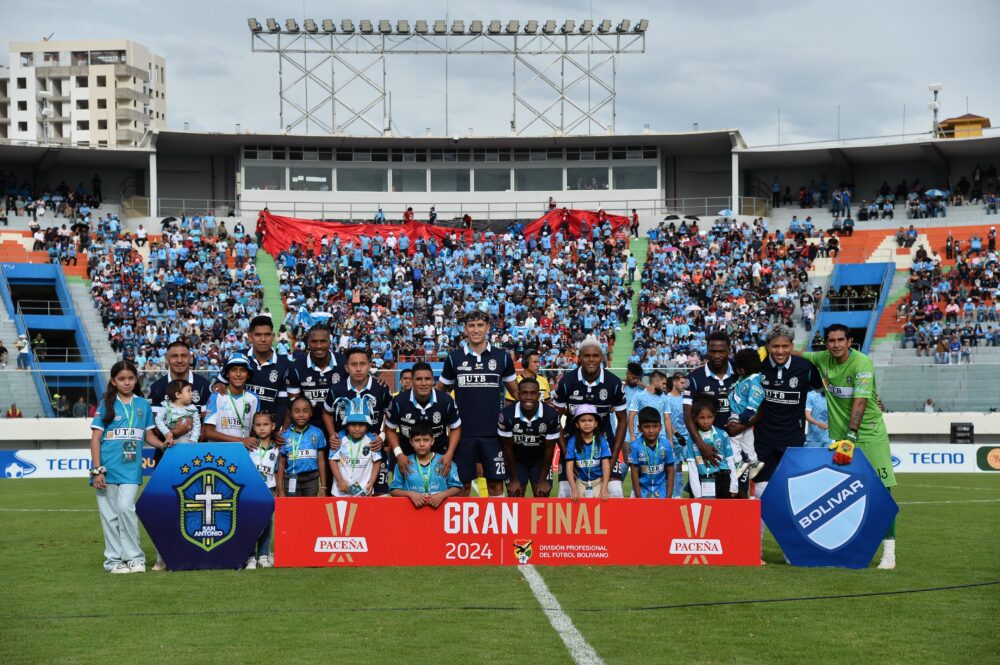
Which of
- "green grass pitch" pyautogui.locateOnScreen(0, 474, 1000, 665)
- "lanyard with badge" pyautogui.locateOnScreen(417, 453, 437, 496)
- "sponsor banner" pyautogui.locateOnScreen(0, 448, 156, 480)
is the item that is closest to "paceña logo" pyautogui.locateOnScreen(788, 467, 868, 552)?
"green grass pitch" pyautogui.locateOnScreen(0, 474, 1000, 665)

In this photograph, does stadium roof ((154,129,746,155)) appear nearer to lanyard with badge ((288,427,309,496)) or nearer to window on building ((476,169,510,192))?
window on building ((476,169,510,192))

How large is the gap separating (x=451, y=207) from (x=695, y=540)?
43.2 m

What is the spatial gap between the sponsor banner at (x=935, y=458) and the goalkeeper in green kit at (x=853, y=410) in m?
18.0

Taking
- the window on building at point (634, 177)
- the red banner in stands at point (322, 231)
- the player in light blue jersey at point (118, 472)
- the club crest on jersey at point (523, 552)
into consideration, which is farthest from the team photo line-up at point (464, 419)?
the window on building at point (634, 177)

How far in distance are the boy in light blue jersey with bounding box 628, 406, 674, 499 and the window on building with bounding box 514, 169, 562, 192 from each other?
136 feet

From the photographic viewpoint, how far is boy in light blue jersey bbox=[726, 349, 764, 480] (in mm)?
12546

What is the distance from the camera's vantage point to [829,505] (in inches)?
446

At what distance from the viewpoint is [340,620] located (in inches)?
344

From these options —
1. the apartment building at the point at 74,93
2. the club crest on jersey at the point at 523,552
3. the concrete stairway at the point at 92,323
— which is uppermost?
the apartment building at the point at 74,93

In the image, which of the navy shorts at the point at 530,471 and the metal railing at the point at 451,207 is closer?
the navy shorts at the point at 530,471

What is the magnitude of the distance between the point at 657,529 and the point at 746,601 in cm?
217

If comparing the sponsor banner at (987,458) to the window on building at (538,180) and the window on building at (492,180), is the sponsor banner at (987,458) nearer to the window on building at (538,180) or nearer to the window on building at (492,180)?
the window on building at (538,180)

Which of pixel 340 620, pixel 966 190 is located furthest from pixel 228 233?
pixel 340 620

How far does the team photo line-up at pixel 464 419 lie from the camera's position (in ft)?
39.8
